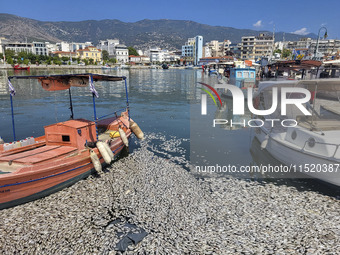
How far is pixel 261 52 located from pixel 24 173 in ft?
563

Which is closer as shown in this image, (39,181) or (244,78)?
(39,181)

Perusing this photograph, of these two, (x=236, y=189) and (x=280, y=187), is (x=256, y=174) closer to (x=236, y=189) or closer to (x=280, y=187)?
(x=280, y=187)

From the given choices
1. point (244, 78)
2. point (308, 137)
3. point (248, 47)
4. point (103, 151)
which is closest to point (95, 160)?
point (103, 151)

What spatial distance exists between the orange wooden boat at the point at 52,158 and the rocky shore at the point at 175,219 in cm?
58

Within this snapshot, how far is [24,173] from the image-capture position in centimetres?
983

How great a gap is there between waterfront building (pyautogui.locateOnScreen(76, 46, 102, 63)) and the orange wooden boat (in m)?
185

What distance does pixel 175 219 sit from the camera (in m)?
9.28

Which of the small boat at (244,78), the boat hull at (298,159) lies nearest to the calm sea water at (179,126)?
the boat hull at (298,159)

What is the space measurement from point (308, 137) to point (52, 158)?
41.9ft

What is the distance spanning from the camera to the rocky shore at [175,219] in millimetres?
7926

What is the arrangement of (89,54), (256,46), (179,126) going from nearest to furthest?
(179,126), (256,46), (89,54)

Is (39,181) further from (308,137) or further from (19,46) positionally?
(19,46)

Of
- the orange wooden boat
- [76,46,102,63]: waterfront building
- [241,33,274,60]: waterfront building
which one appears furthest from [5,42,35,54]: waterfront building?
the orange wooden boat

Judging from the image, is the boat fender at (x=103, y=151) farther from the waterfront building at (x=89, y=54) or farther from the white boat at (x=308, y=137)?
the waterfront building at (x=89, y=54)
